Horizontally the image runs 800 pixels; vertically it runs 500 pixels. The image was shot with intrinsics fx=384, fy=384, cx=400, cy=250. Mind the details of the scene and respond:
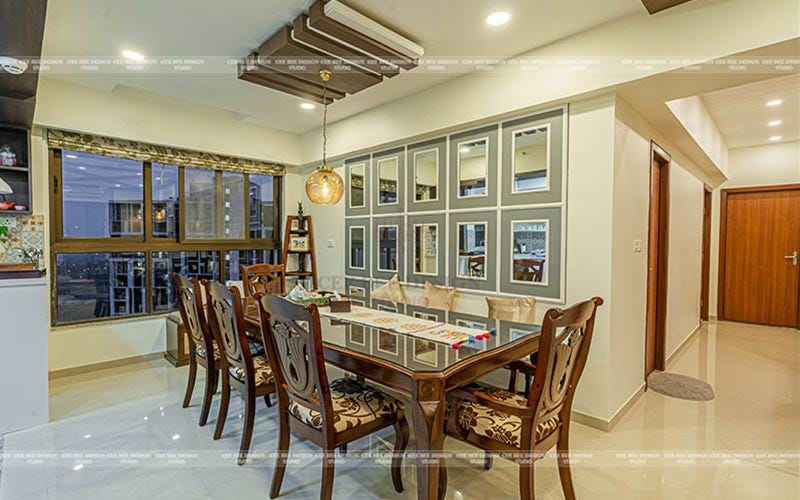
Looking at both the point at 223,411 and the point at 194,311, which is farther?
the point at 194,311

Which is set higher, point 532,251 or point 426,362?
point 532,251

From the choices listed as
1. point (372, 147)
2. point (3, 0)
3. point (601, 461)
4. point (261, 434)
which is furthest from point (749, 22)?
point (261, 434)

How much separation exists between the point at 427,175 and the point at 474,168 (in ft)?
1.84

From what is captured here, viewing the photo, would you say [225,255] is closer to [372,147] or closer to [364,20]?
[372,147]

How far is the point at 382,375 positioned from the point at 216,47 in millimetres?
2684

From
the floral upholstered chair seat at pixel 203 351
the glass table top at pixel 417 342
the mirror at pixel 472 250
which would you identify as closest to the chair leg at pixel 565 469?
the glass table top at pixel 417 342

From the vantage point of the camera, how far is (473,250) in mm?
3445

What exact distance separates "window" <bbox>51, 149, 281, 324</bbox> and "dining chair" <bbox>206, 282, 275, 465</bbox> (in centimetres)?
232

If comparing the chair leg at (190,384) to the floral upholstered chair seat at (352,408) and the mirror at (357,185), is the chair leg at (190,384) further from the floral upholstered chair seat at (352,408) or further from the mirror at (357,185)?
the mirror at (357,185)

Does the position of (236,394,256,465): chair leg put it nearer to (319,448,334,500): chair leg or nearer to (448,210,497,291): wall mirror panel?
(319,448,334,500): chair leg

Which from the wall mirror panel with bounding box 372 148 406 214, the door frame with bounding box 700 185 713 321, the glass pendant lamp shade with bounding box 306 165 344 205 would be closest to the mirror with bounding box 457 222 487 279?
the wall mirror panel with bounding box 372 148 406 214

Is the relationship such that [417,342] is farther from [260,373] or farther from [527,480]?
[260,373]

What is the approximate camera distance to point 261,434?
2.60m

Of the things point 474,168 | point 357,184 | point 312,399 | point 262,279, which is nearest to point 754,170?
point 474,168
